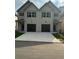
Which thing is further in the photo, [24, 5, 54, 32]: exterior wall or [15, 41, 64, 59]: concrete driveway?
[15, 41, 64, 59]: concrete driveway

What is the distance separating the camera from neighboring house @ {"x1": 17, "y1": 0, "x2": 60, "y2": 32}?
8.40 ft

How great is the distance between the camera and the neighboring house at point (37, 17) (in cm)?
256

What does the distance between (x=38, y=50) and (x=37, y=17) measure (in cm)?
77

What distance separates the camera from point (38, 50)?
3240 mm

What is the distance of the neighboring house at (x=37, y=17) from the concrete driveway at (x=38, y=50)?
373 millimetres

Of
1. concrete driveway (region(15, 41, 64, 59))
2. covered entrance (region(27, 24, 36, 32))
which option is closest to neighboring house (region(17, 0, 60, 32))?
covered entrance (region(27, 24, 36, 32))

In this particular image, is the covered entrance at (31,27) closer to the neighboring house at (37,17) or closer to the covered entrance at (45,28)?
the neighboring house at (37,17)

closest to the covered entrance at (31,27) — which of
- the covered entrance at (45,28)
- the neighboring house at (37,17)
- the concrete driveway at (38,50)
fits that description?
the neighboring house at (37,17)

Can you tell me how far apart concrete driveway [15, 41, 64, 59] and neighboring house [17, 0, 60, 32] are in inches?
14.7

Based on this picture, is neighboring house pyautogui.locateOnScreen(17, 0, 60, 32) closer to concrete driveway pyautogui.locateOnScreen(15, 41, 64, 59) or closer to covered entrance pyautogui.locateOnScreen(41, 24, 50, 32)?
covered entrance pyautogui.locateOnScreen(41, 24, 50, 32)
